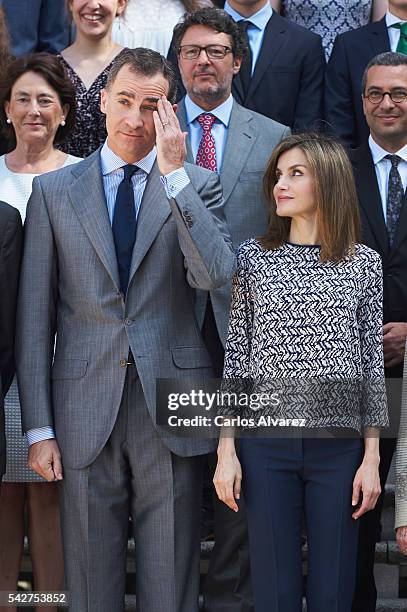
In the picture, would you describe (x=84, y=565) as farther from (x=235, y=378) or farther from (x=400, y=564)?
(x=400, y=564)

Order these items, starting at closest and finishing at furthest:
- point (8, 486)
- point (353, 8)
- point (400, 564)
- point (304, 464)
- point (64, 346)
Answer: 1. point (304, 464)
2. point (64, 346)
3. point (8, 486)
4. point (400, 564)
5. point (353, 8)

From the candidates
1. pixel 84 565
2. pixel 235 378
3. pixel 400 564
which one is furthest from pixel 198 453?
pixel 400 564

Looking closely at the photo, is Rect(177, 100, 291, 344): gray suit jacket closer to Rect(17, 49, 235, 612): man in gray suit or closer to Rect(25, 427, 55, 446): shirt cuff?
Rect(17, 49, 235, 612): man in gray suit

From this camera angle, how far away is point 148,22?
18.9 ft

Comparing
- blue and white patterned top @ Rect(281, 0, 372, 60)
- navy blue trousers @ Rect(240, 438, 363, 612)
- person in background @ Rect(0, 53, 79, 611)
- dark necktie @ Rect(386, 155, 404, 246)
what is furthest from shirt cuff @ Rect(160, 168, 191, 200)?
blue and white patterned top @ Rect(281, 0, 372, 60)

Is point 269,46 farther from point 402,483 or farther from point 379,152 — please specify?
point 402,483

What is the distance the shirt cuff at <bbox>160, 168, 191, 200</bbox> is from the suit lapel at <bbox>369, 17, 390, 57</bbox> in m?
2.27

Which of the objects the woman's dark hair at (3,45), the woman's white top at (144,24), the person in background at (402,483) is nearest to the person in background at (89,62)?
the woman's white top at (144,24)

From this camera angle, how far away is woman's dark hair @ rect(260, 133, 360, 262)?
366 cm

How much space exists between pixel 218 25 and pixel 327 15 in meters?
1.31

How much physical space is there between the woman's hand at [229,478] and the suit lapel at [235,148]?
123 cm

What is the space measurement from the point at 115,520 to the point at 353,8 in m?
3.42

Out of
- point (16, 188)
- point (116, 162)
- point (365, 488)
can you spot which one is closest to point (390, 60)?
point (116, 162)

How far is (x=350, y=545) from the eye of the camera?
139 inches
